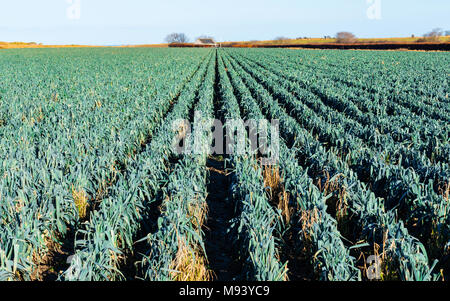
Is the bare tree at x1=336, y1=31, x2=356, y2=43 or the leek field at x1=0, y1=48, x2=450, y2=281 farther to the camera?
the bare tree at x1=336, y1=31, x2=356, y2=43

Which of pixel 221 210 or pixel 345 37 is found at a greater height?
pixel 345 37

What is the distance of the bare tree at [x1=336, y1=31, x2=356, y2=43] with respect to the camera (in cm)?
9745

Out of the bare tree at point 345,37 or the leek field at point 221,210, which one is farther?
the bare tree at point 345,37

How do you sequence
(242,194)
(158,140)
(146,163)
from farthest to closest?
(158,140)
(146,163)
(242,194)

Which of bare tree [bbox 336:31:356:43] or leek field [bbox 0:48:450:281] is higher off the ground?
bare tree [bbox 336:31:356:43]

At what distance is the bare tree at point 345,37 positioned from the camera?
9745cm

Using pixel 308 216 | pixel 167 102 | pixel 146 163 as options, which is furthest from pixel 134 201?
pixel 167 102

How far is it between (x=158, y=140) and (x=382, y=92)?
11.5 meters

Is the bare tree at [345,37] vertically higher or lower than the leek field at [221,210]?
higher

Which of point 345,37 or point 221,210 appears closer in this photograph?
point 221,210

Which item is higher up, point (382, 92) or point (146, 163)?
point (382, 92)

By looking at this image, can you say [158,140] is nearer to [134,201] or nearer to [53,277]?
[134,201]

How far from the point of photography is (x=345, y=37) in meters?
101

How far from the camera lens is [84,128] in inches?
335
